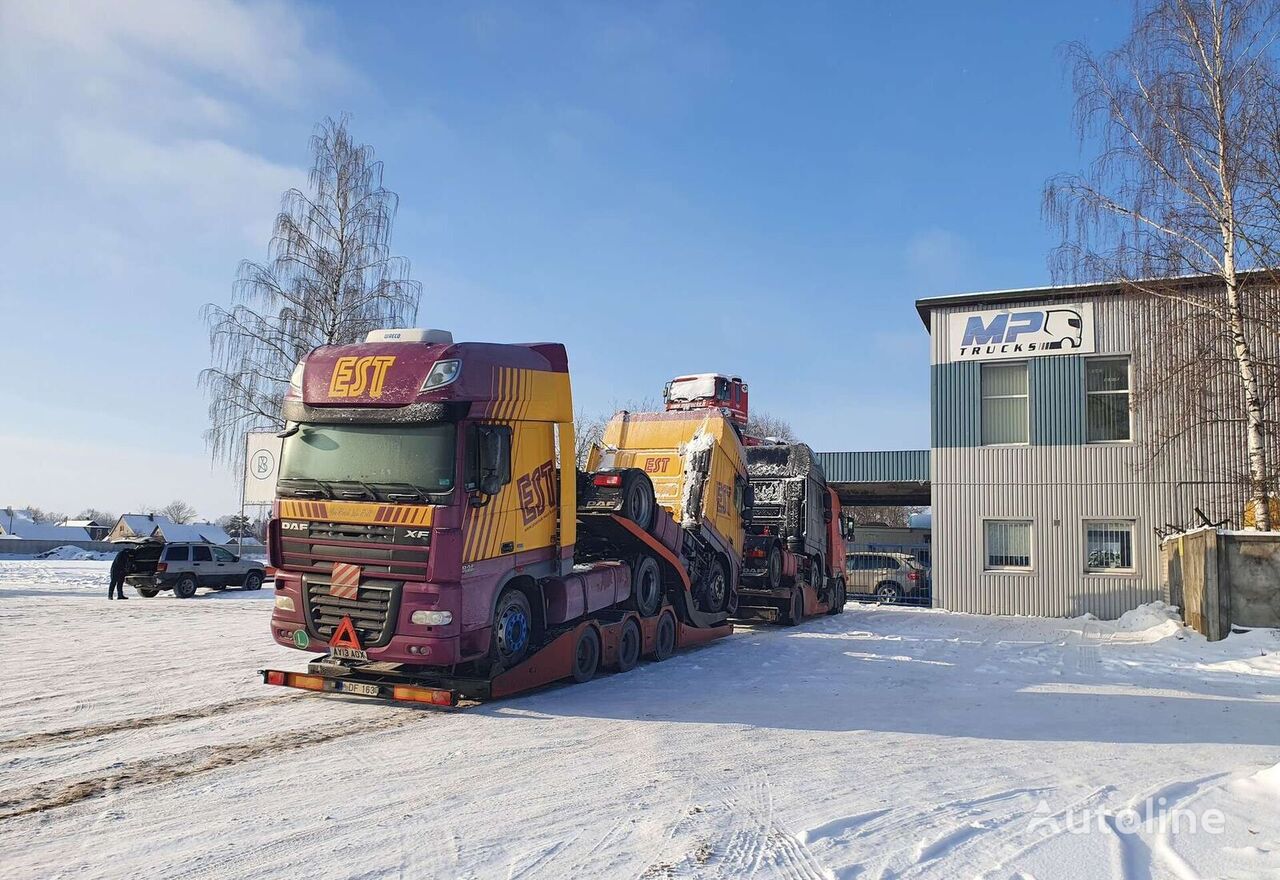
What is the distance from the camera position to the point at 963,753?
7031 millimetres

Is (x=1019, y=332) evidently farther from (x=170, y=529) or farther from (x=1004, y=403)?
(x=170, y=529)

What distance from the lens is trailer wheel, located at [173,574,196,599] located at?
2575 cm

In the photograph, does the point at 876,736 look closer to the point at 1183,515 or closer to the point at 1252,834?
the point at 1252,834

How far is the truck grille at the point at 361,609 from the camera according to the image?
7.96 meters

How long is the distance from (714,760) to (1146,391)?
1362 cm

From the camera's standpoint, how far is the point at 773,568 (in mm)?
16703

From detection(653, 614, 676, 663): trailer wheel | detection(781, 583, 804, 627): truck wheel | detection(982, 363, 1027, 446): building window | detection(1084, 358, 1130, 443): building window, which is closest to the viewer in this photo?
detection(653, 614, 676, 663): trailer wheel

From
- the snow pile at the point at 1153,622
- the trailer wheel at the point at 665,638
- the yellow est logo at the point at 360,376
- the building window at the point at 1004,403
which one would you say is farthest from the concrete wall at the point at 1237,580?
the yellow est logo at the point at 360,376

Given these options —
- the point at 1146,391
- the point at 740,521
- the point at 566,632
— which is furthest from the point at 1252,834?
→ the point at 1146,391

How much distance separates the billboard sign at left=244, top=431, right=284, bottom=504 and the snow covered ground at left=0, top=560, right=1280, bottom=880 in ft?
41.0

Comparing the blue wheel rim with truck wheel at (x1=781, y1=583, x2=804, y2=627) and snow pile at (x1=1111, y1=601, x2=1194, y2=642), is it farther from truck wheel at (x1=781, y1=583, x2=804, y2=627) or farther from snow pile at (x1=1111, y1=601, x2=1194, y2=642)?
snow pile at (x1=1111, y1=601, x2=1194, y2=642)

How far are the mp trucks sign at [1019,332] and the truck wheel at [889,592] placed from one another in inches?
278

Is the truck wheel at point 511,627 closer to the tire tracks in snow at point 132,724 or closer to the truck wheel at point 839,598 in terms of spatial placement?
the tire tracks in snow at point 132,724

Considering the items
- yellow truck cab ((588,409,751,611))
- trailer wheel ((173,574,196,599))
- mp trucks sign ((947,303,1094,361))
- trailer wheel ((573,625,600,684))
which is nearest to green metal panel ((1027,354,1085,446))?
mp trucks sign ((947,303,1094,361))
